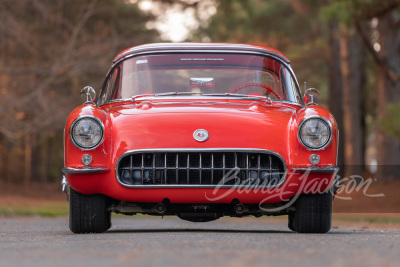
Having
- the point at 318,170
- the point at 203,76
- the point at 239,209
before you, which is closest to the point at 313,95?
the point at 203,76

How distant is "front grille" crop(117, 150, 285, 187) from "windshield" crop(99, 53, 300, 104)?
4.54 feet

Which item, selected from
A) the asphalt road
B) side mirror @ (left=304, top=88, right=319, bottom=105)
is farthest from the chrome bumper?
side mirror @ (left=304, top=88, right=319, bottom=105)

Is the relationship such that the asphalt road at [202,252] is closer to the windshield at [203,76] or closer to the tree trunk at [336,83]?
the windshield at [203,76]

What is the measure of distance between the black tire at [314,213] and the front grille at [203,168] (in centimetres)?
43

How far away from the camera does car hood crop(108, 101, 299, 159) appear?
6.87m

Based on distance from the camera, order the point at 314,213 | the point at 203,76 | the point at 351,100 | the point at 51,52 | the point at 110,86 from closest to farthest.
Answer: the point at 314,213, the point at 203,76, the point at 110,86, the point at 51,52, the point at 351,100

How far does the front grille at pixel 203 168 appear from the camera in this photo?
6828 millimetres

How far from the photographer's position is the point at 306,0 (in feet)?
99.1

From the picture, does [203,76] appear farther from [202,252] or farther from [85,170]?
[202,252]

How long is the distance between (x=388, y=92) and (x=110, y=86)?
16.9m

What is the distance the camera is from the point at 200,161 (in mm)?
6809

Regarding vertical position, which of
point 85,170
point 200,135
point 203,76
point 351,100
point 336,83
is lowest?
point 85,170

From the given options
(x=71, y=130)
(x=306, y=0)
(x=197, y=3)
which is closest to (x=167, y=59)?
(x=71, y=130)

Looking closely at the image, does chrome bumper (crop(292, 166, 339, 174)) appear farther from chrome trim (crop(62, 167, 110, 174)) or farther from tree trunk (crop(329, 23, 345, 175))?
tree trunk (crop(329, 23, 345, 175))
